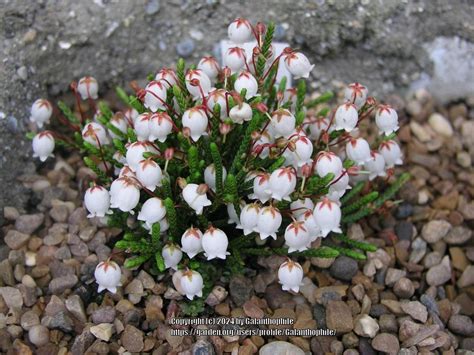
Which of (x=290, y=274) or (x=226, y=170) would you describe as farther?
(x=226, y=170)

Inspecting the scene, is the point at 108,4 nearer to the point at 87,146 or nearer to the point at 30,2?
the point at 30,2

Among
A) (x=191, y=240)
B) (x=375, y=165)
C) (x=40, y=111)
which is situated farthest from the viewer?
(x=40, y=111)

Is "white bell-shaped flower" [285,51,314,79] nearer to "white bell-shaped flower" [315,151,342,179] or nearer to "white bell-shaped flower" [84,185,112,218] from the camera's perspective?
"white bell-shaped flower" [315,151,342,179]

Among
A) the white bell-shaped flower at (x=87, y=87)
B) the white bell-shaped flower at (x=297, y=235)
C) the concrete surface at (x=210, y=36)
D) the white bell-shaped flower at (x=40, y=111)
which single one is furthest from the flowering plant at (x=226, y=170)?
the concrete surface at (x=210, y=36)

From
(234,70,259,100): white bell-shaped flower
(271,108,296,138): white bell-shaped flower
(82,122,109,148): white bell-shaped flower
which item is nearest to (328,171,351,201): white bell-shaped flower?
(271,108,296,138): white bell-shaped flower

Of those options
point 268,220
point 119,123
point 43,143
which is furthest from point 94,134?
point 268,220

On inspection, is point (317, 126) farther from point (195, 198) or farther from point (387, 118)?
point (195, 198)

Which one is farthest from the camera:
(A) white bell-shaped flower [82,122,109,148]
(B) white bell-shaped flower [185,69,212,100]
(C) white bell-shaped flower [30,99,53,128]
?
(C) white bell-shaped flower [30,99,53,128]
